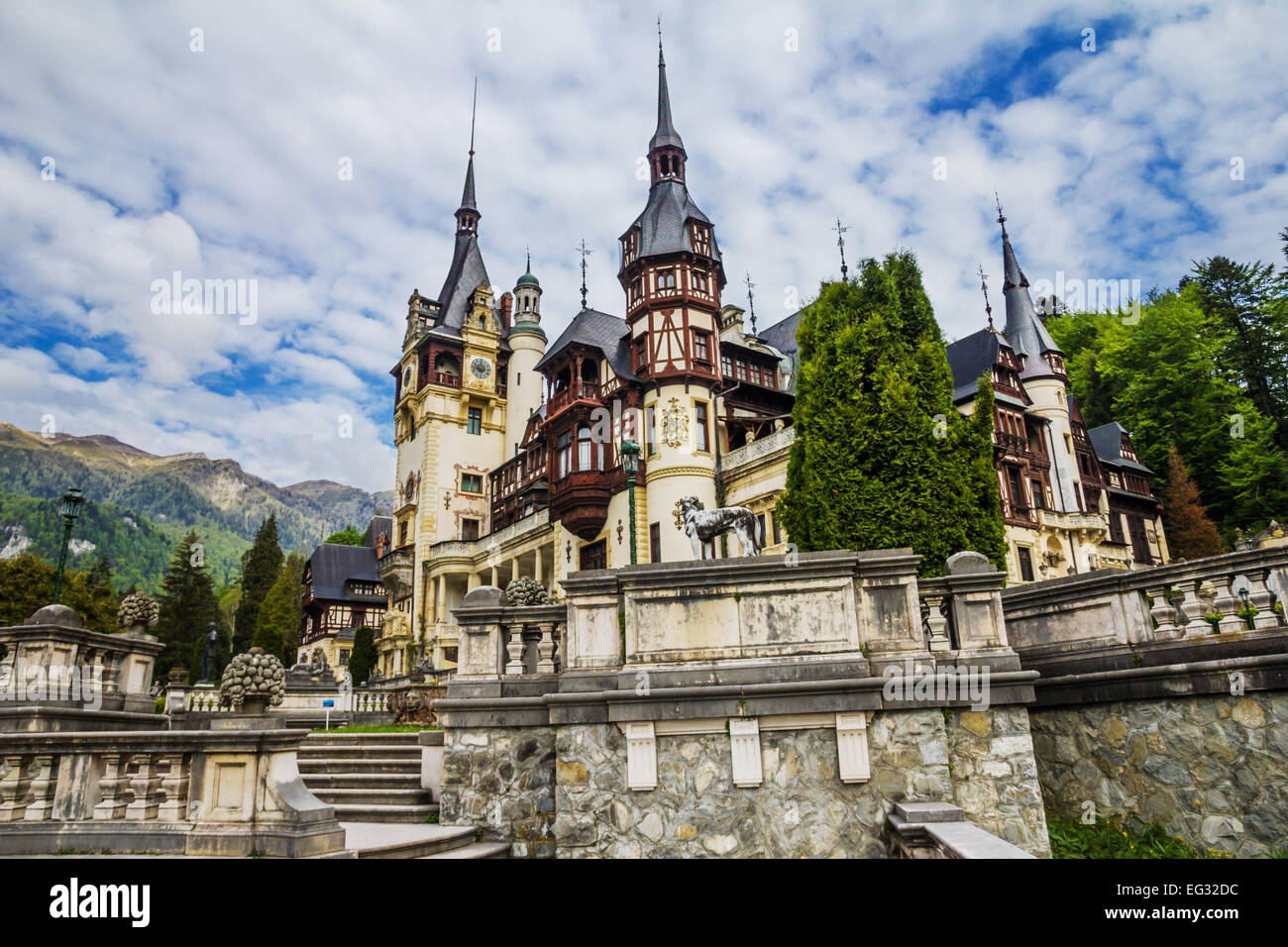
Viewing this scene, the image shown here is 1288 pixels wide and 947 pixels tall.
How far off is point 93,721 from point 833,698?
11.3m

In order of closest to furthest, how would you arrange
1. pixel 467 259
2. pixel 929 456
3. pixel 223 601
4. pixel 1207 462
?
pixel 929 456 → pixel 1207 462 → pixel 467 259 → pixel 223 601

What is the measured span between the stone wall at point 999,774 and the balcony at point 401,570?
1761 inches

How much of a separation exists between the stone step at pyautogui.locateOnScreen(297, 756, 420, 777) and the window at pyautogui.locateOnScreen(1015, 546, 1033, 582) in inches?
1068

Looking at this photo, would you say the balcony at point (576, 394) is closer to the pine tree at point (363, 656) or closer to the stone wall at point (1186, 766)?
the pine tree at point (363, 656)

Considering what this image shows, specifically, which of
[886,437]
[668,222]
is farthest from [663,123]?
[886,437]

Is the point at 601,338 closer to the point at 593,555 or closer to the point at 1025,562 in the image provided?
the point at 593,555

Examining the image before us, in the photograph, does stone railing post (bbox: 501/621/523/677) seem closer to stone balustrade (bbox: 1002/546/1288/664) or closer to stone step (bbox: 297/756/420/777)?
stone step (bbox: 297/756/420/777)

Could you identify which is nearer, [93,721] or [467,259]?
[93,721]

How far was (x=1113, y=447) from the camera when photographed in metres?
44.4

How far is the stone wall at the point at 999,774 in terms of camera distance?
25.6 feet

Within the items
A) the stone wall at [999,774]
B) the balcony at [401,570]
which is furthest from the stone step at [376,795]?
the balcony at [401,570]

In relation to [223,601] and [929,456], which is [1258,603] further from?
[223,601]

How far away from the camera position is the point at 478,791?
8703mm
